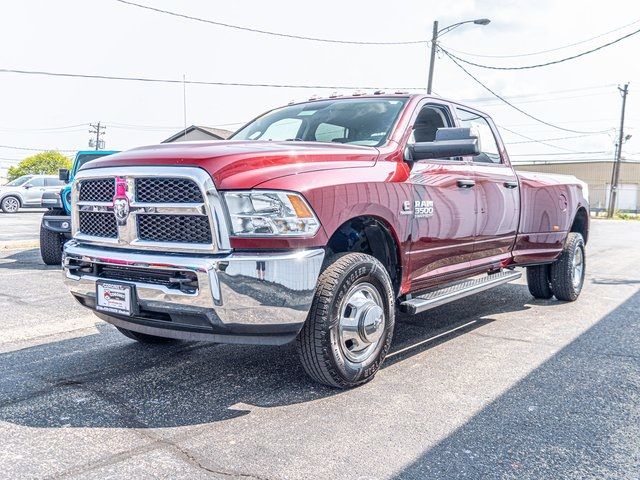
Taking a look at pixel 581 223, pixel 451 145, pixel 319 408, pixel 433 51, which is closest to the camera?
pixel 319 408

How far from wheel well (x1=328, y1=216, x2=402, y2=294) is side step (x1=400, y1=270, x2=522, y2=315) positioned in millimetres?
173

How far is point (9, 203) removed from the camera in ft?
81.5

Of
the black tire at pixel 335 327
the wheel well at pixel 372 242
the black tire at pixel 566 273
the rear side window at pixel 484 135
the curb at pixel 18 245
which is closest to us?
the black tire at pixel 335 327

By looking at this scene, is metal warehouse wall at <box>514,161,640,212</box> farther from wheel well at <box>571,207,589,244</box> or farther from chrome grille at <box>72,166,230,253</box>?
chrome grille at <box>72,166,230,253</box>

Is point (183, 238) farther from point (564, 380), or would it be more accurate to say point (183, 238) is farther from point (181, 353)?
point (564, 380)

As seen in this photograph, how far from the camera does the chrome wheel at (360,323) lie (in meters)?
3.54

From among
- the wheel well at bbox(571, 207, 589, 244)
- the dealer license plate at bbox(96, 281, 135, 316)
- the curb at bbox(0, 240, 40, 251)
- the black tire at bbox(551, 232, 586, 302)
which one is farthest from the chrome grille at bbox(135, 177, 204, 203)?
the curb at bbox(0, 240, 40, 251)

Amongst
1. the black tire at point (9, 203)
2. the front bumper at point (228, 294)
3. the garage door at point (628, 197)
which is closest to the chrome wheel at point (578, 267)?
the front bumper at point (228, 294)

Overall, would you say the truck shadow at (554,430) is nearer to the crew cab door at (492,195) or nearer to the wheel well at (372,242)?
the wheel well at (372,242)

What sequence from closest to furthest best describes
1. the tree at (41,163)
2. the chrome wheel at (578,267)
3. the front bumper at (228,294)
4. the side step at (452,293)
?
the front bumper at (228,294)
the side step at (452,293)
the chrome wheel at (578,267)
the tree at (41,163)

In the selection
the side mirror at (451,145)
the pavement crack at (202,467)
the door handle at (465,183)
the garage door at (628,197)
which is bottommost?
the garage door at (628,197)

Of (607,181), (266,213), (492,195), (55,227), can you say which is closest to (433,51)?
(55,227)

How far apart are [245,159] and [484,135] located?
3.19m

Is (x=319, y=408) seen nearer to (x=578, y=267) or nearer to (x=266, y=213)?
(x=266, y=213)
